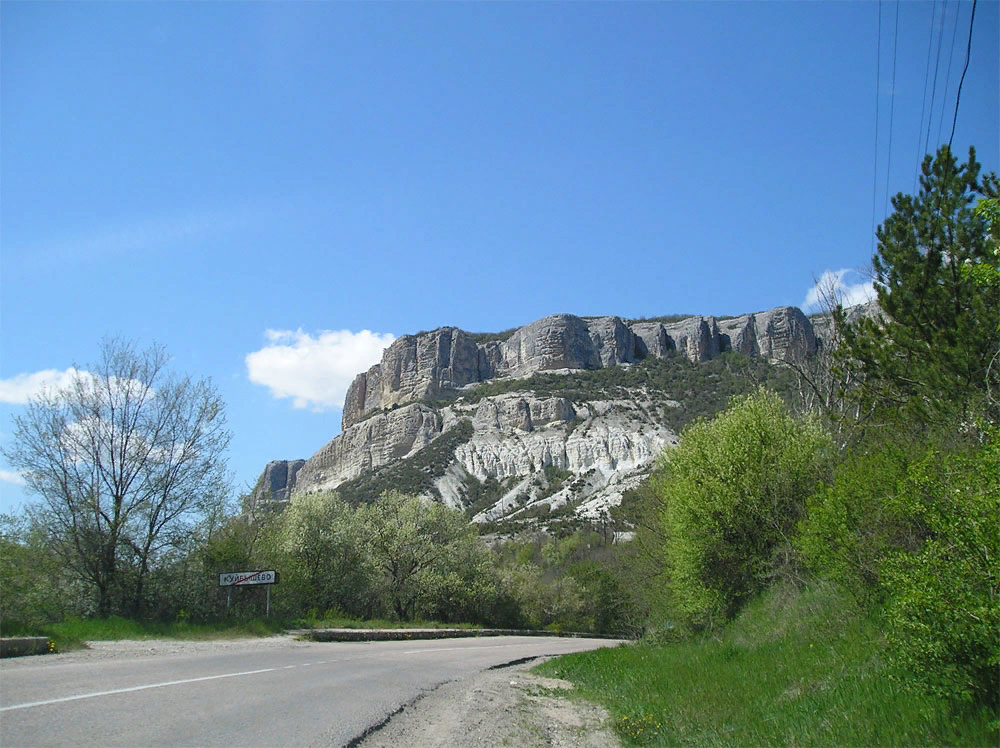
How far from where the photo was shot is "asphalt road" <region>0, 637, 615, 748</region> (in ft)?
19.7

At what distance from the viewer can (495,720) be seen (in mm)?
9469

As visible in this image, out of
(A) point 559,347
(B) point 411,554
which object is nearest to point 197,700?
(B) point 411,554

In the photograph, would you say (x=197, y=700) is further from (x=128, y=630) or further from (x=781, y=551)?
(x=781, y=551)

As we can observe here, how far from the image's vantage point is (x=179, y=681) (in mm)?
9258

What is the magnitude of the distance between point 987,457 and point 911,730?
2490 mm

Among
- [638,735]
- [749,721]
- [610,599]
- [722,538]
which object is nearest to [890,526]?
[749,721]

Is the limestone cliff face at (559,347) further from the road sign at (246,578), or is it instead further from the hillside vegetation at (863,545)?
the road sign at (246,578)

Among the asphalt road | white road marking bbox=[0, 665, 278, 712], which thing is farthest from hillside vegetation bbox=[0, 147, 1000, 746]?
white road marking bbox=[0, 665, 278, 712]

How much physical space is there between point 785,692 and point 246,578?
18.1 metres

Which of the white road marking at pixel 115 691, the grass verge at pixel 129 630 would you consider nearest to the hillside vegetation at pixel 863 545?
the white road marking at pixel 115 691

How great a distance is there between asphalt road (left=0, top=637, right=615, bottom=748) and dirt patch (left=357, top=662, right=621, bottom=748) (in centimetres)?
31

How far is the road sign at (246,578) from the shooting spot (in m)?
22.2

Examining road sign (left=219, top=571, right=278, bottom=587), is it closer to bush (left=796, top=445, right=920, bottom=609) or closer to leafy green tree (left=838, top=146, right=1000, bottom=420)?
bush (left=796, top=445, right=920, bottom=609)

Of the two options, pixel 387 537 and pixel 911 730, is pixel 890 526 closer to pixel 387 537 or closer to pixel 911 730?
pixel 911 730
